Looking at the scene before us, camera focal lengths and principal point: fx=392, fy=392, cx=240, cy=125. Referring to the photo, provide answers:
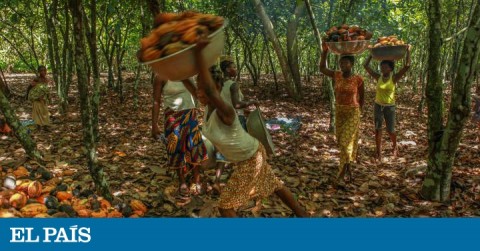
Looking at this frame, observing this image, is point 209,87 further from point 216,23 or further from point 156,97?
point 156,97

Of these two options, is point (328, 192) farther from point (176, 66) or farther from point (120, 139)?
point (120, 139)

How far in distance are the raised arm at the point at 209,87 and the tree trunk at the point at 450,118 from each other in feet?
7.95

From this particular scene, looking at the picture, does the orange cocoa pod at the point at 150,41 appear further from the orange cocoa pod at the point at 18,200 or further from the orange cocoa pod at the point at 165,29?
the orange cocoa pod at the point at 18,200

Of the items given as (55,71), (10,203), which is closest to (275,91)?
(55,71)

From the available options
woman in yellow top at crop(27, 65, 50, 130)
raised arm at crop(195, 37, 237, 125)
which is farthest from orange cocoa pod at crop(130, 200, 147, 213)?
woman in yellow top at crop(27, 65, 50, 130)

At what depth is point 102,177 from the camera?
401 cm

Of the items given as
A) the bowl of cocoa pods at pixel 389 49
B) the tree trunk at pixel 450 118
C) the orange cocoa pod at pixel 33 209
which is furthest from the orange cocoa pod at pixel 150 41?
the bowl of cocoa pods at pixel 389 49

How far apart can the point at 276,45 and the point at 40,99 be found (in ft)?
18.8

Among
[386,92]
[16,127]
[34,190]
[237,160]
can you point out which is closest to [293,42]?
[386,92]

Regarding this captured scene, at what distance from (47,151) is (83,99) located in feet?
10.3

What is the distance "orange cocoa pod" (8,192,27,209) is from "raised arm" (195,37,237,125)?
201 cm

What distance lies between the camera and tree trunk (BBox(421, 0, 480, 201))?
3.80 m

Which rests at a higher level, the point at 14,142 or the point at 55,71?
the point at 55,71

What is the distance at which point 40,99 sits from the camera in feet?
27.0
